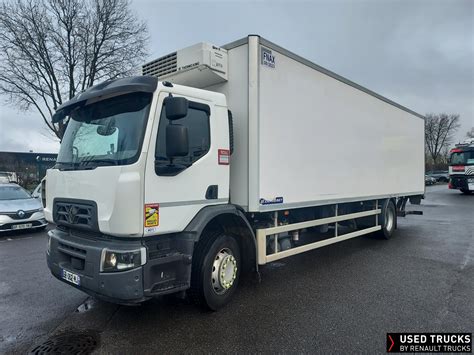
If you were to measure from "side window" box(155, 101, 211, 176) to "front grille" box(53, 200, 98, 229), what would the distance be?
85cm

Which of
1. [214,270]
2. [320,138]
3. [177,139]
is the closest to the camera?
[177,139]

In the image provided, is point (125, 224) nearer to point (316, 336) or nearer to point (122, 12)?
point (316, 336)

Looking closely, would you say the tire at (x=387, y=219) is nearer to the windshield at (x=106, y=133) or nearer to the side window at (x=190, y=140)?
the side window at (x=190, y=140)

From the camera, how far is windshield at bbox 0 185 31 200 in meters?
10.4

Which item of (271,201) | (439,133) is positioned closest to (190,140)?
(271,201)

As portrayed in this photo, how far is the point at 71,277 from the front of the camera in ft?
12.6

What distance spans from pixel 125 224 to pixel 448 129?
81004 millimetres

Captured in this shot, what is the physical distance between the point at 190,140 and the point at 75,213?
61.5 inches

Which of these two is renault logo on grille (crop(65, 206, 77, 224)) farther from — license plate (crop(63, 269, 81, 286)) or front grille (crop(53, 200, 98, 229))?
license plate (crop(63, 269, 81, 286))

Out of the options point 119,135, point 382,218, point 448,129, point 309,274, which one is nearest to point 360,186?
point 382,218

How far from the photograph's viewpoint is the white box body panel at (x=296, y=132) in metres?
4.52

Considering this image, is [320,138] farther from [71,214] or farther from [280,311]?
[71,214]

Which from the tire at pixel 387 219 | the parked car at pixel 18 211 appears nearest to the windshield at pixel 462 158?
the tire at pixel 387 219

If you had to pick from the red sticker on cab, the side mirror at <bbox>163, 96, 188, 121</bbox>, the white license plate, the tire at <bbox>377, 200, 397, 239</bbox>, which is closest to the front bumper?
the red sticker on cab
